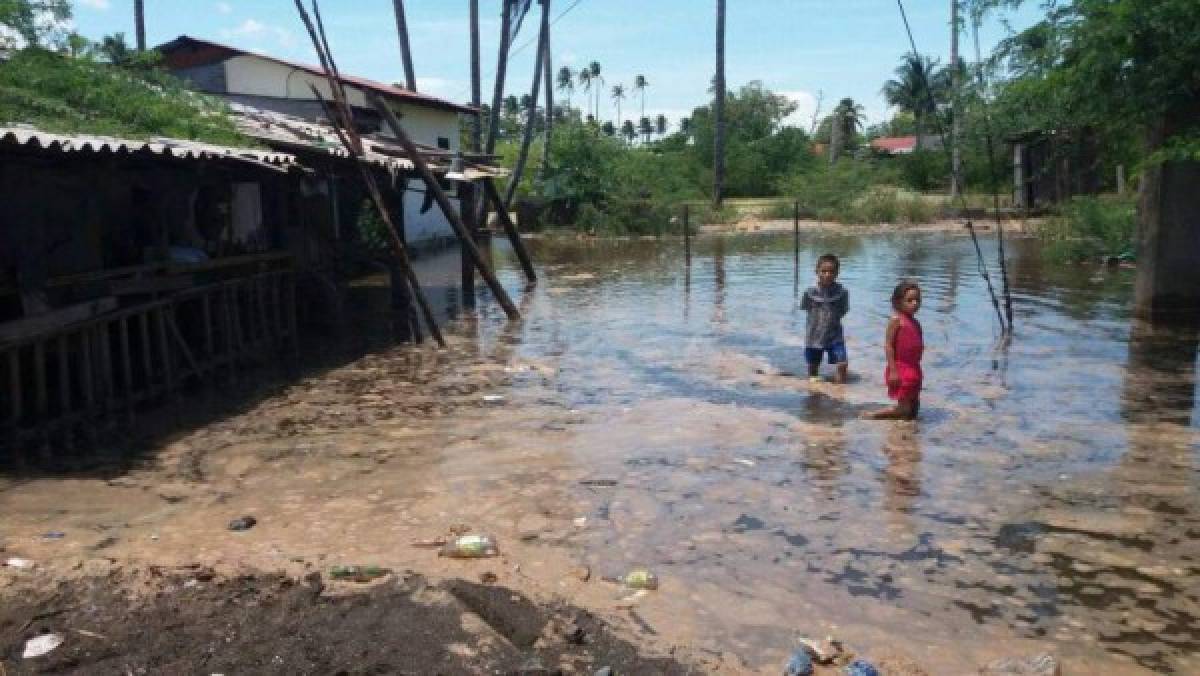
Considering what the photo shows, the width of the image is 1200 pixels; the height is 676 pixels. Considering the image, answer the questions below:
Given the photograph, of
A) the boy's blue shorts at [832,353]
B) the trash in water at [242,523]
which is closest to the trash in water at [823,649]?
the trash in water at [242,523]

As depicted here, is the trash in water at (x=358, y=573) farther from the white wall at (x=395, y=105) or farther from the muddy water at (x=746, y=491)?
the white wall at (x=395, y=105)

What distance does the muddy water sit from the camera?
186 inches

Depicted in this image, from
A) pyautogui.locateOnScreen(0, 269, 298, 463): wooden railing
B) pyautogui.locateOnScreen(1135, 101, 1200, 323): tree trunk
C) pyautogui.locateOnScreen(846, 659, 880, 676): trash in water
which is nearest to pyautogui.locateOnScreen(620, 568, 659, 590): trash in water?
pyautogui.locateOnScreen(846, 659, 880, 676): trash in water

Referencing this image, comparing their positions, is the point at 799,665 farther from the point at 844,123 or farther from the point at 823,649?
the point at 844,123

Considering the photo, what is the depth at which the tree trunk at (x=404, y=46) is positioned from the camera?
33.7 m

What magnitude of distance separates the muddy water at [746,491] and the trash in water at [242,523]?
0.31 feet

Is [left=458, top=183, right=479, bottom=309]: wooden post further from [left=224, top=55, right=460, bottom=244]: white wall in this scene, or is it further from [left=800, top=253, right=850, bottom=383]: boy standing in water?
[left=800, top=253, right=850, bottom=383]: boy standing in water

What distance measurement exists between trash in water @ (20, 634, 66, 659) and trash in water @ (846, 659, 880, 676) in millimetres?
3209

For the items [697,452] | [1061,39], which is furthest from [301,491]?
[1061,39]

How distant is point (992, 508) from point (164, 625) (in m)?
4.75

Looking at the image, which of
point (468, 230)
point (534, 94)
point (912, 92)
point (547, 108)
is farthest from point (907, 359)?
point (912, 92)

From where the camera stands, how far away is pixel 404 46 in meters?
34.0

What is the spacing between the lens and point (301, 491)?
21.8 ft

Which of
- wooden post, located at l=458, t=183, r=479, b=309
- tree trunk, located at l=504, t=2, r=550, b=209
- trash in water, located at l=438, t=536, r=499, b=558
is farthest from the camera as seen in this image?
tree trunk, located at l=504, t=2, r=550, b=209
